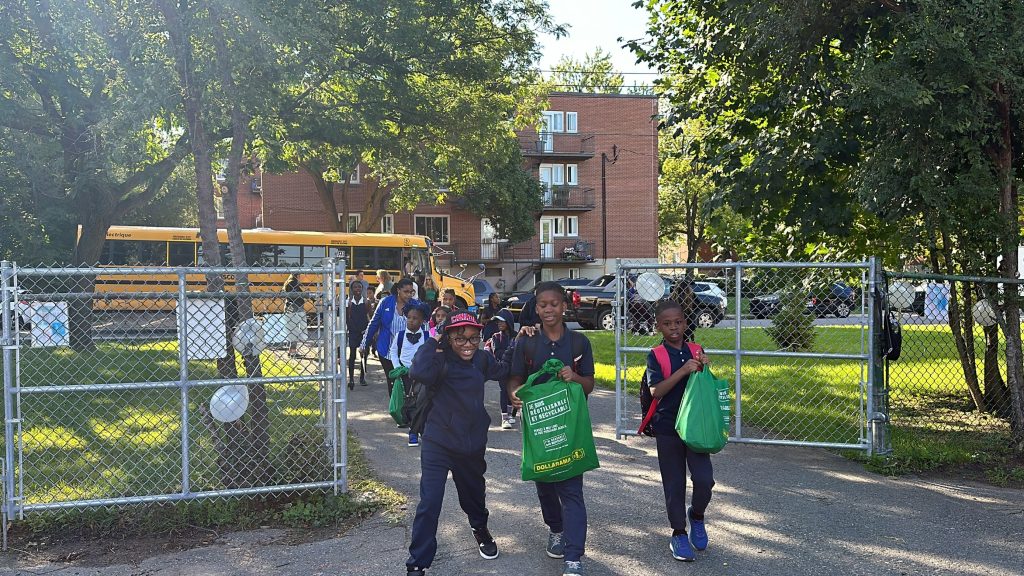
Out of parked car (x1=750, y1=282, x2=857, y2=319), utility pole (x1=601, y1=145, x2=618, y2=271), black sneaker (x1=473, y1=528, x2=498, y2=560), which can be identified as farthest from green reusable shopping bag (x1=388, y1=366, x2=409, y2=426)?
utility pole (x1=601, y1=145, x2=618, y2=271)

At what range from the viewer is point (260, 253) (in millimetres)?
26000

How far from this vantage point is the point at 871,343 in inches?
278

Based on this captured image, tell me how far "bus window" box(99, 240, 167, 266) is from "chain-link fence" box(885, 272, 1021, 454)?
844 inches

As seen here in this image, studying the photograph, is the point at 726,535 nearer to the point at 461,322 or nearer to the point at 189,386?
the point at 461,322

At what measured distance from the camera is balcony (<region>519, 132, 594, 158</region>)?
4228 cm

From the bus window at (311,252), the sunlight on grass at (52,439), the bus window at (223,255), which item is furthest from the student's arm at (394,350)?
the bus window at (311,252)

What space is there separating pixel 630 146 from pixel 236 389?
39.5 m

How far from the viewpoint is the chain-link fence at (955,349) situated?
7488 millimetres

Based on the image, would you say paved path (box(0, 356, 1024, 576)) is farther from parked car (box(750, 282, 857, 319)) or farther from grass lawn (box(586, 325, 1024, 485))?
parked car (box(750, 282, 857, 319))

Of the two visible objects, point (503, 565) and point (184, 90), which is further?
point (184, 90)

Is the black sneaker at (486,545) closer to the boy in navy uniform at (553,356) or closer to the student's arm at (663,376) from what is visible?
the boy in navy uniform at (553,356)

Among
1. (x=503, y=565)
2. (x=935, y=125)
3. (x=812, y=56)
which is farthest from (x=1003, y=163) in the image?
(x=503, y=565)

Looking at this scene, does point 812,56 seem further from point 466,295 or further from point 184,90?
point 466,295

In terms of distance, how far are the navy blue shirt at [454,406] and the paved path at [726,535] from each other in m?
0.80
